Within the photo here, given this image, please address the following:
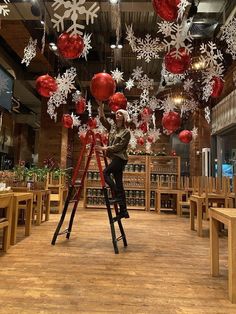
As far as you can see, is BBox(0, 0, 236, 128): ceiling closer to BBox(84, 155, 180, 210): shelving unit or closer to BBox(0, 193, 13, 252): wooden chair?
BBox(84, 155, 180, 210): shelving unit

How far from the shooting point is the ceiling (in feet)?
15.8

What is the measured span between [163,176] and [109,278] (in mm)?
5878

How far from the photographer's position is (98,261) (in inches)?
106

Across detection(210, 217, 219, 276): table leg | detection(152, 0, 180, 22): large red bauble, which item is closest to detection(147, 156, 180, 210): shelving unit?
detection(210, 217, 219, 276): table leg

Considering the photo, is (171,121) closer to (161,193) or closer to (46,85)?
(161,193)

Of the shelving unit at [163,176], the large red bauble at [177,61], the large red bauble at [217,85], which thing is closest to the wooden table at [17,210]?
the large red bauble at [177,61]

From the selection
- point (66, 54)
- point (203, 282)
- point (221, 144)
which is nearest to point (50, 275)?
point (203, 282)

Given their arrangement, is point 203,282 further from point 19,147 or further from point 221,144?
point 19,147

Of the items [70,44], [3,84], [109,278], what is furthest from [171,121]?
[109,278]

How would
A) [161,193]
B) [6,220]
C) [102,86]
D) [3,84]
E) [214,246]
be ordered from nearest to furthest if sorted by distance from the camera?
1. [214,246]
2. [6,220]
3. [102,86]
4. [3,84]
5. [161,193]

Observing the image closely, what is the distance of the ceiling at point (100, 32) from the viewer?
4824 millimetres

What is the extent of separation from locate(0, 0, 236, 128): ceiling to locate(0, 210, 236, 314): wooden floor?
9.84ft

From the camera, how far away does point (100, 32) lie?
6359mm

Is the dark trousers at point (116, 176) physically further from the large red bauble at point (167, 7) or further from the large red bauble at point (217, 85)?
the large red bauble at point (217, 85)
